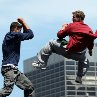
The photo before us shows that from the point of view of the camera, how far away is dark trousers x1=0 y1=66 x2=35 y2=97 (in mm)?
16141

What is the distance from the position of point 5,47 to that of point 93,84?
573 feet

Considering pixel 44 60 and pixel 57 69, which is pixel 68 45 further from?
pixel 57 69

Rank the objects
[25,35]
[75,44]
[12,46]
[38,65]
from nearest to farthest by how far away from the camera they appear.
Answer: [12,46], [25,35], [75,44], [38,65]

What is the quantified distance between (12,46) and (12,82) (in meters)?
0.90

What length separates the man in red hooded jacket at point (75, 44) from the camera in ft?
54.4

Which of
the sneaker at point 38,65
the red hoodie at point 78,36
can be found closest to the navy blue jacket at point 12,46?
the sneaker at point 38,65

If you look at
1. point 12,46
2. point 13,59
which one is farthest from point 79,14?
point 13,59

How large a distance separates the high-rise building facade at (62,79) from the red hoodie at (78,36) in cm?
16234

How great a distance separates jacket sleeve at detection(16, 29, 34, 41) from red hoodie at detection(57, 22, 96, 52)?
78cm

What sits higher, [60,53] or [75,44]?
[75,44]

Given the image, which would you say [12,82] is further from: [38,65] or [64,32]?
[64,32]

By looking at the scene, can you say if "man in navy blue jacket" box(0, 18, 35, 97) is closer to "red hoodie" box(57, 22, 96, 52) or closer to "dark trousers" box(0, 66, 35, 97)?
"dark trousers" box(0, 66, 35, 97)

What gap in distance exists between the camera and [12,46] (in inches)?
632

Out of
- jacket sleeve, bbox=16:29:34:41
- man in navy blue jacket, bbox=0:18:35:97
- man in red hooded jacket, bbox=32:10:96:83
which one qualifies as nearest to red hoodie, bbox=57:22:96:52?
man in red hooded jacket, bbox=32:10:96:83
